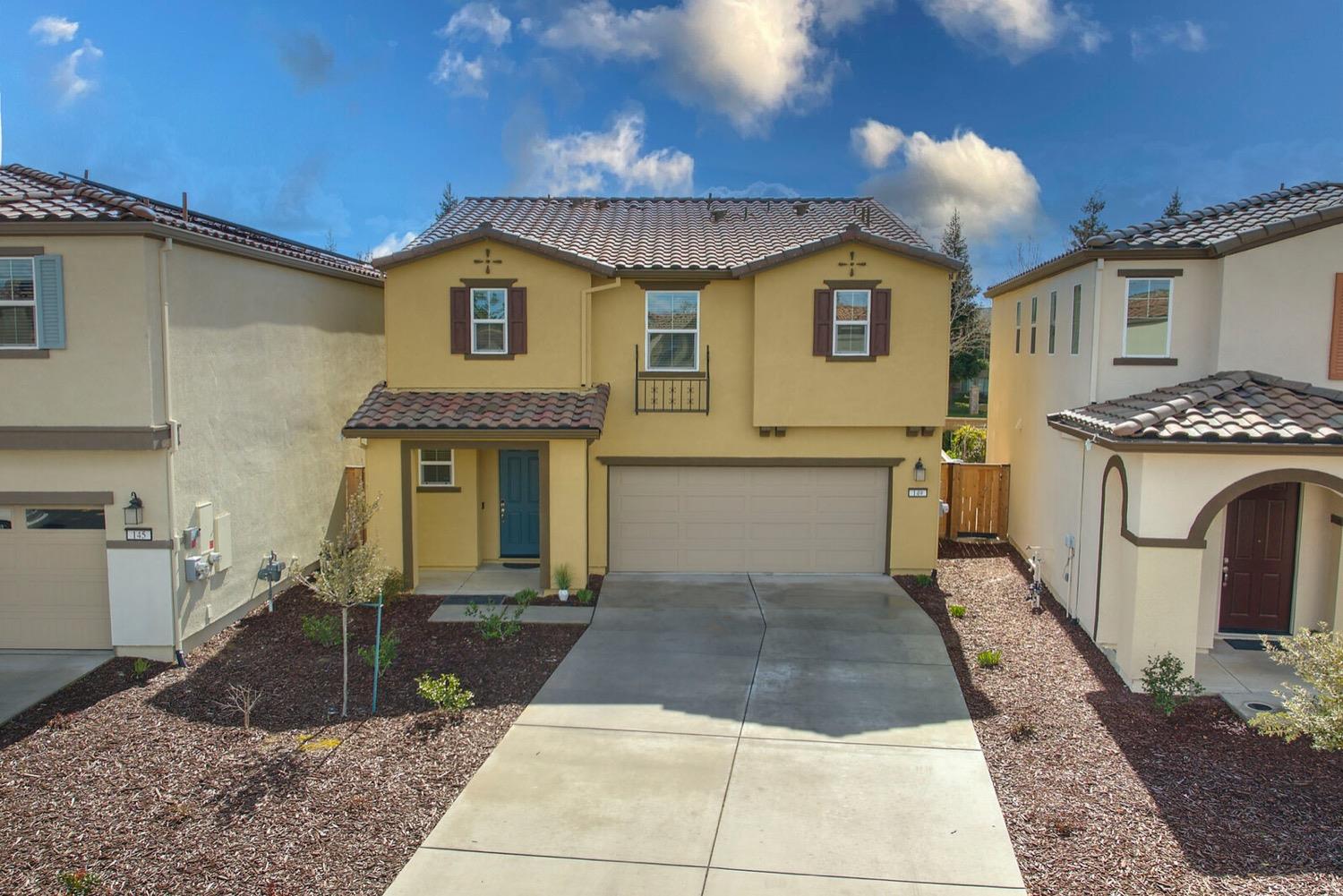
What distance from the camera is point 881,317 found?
47.0 feet

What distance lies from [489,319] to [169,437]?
5194 mm

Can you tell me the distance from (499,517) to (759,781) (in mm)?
8681

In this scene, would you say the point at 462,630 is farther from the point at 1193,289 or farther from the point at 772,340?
the point at 1193,289

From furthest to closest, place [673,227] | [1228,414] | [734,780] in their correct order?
1. [673,227]
2. [1228,414]
3. [734,780]

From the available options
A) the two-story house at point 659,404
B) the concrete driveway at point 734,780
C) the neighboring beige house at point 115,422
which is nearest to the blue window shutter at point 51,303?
the neighboring beige house at point 115,422

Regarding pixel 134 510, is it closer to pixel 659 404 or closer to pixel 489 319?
pixel 489 319

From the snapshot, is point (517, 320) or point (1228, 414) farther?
point (517, 320)

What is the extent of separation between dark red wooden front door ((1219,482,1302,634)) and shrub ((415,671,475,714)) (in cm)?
973

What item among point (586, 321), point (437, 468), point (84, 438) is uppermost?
point (586, 321)

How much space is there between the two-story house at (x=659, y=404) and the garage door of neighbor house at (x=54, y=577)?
12.4ft

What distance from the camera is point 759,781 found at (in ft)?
25.8

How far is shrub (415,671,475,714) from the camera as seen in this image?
904 cm

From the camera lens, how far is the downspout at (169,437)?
34.9 ft

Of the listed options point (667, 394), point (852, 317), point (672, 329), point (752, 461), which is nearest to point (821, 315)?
point (852, 317)
